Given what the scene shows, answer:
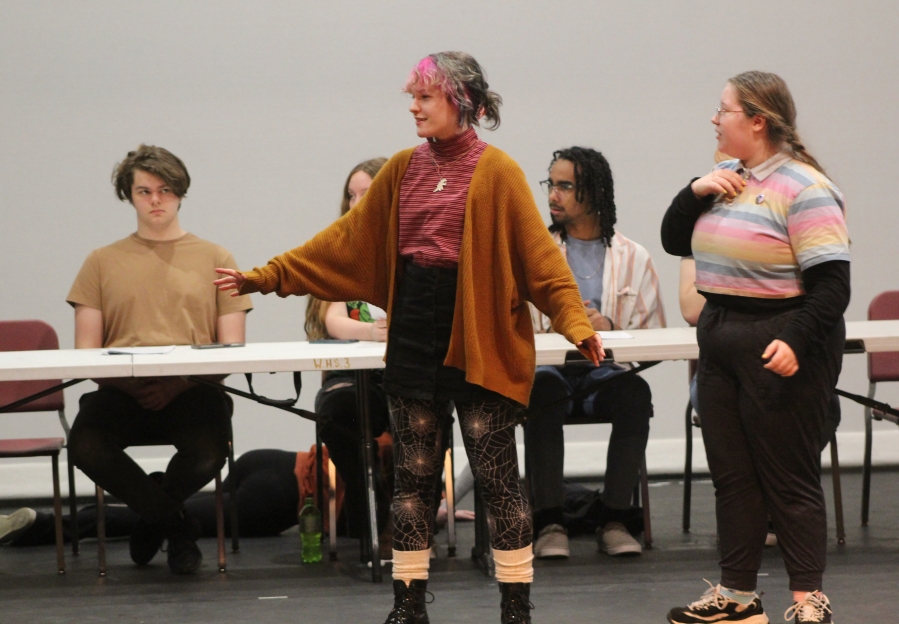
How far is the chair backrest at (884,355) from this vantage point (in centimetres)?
389

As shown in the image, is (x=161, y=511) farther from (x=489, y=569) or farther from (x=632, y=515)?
(x=632, y=515)

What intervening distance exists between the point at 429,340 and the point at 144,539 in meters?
1.49

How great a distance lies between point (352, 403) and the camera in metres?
3.49

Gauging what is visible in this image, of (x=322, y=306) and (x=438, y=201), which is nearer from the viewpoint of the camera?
(x=438, y=201)

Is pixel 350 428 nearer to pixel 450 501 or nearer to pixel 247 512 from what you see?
pixel 450 501

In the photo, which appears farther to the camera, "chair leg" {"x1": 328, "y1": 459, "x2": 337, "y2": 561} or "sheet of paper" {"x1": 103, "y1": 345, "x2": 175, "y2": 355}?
"chair leg" {"x1": 328, "y1": 459, "x2": 337, "y2": 561}

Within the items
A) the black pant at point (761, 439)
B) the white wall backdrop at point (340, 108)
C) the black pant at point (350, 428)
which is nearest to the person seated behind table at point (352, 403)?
the black pant at point (350, 428)

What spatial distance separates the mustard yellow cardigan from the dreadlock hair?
1343 mm

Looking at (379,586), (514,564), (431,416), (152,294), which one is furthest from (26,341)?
(514,564)

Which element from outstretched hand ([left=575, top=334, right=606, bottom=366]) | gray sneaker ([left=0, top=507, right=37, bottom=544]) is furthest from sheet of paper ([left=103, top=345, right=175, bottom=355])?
outstretched hand ([left=575, top=334, right=606, bottom=366])

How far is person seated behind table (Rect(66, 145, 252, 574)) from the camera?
3279 millimetres

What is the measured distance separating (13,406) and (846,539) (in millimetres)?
2767

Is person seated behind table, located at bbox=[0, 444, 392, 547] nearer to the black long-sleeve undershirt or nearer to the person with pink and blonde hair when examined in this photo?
the person with pink and blonde hair

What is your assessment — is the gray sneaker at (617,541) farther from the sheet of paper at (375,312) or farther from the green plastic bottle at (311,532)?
the sheet of paper at (375,312)
